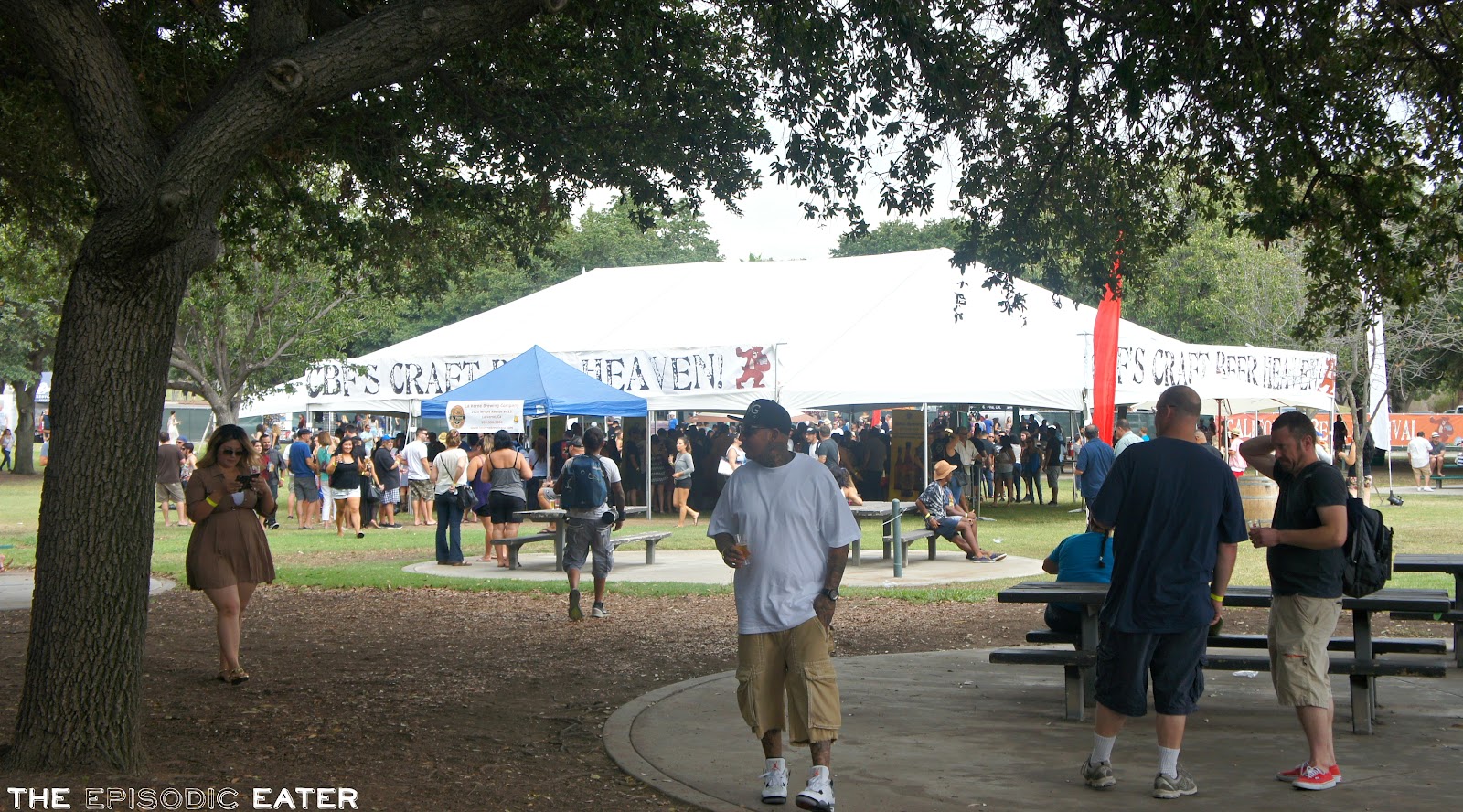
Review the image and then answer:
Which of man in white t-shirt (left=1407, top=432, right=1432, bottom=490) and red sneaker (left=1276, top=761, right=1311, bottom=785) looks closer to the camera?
red sneaker (left=1276, top=761, right=1311, bottom=785)

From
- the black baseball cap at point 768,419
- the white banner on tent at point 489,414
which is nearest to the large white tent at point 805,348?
the white banner on tent at point 489,414

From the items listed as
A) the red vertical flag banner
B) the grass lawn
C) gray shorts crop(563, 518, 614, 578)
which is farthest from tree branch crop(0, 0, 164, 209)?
the red vertical flag banner

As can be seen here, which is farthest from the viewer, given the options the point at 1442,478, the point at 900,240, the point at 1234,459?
the point at 900,240

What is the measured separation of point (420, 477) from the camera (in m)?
23.1

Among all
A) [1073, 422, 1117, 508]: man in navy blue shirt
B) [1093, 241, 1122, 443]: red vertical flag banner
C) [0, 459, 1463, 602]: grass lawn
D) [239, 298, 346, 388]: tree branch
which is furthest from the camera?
[239, 298, 346, 388]: tree branch

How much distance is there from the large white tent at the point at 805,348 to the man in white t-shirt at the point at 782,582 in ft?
49.3

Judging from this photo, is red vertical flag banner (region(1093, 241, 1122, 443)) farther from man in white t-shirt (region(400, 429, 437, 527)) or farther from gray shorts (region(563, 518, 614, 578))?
man in white t-shirt (region(400, 429, 437, 527))

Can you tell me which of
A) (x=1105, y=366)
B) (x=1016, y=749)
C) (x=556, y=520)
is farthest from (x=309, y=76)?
(x=1105, y=366)

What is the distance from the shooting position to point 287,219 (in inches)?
493

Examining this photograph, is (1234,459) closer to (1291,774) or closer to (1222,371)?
(1222,371)

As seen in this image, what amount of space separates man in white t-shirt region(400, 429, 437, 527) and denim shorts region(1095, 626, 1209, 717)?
17909 mm

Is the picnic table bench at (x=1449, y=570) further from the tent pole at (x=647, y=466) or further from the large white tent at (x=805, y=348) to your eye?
the tent pole at (x=647, y=466)

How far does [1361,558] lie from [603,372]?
1931cm

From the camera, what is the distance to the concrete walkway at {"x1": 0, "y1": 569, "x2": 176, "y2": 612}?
12.8 metres
